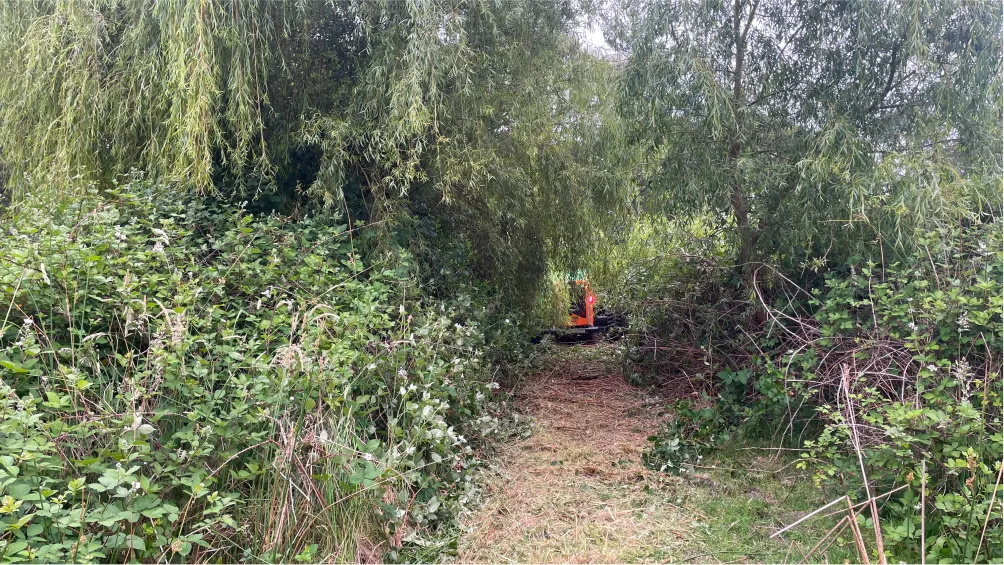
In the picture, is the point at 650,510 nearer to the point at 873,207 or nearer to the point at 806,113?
the point at 873,207

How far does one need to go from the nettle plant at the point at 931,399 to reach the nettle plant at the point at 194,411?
2.26 m

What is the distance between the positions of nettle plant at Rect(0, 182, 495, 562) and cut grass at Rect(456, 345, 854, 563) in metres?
0.41

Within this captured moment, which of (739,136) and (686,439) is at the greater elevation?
(739,136)

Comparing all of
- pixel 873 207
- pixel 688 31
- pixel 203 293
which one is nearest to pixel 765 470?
pixel 873 207

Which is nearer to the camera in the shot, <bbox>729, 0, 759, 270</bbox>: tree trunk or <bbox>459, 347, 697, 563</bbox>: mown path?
<bbox>459, 347, 697, 563</bbox>: mown path

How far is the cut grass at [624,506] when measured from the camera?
10.4 feet

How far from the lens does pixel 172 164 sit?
4.64m

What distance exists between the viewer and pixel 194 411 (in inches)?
101

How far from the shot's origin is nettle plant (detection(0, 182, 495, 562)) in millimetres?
2266

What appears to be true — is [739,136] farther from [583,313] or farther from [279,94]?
[583,313]

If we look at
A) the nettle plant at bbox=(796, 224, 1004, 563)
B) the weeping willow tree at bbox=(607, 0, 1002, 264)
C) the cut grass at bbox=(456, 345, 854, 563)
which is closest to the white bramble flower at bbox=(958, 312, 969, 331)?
the nettle plant at bbox=(796, 224, 1004, 563)

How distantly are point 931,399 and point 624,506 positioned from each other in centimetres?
180

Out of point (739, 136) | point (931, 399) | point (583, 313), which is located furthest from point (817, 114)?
point (583, 313)

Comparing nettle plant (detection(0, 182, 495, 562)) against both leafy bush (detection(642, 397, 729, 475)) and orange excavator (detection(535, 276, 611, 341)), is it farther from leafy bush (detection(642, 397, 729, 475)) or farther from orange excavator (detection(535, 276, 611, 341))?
orange excavator (detection(535, 276, 611, 341))
